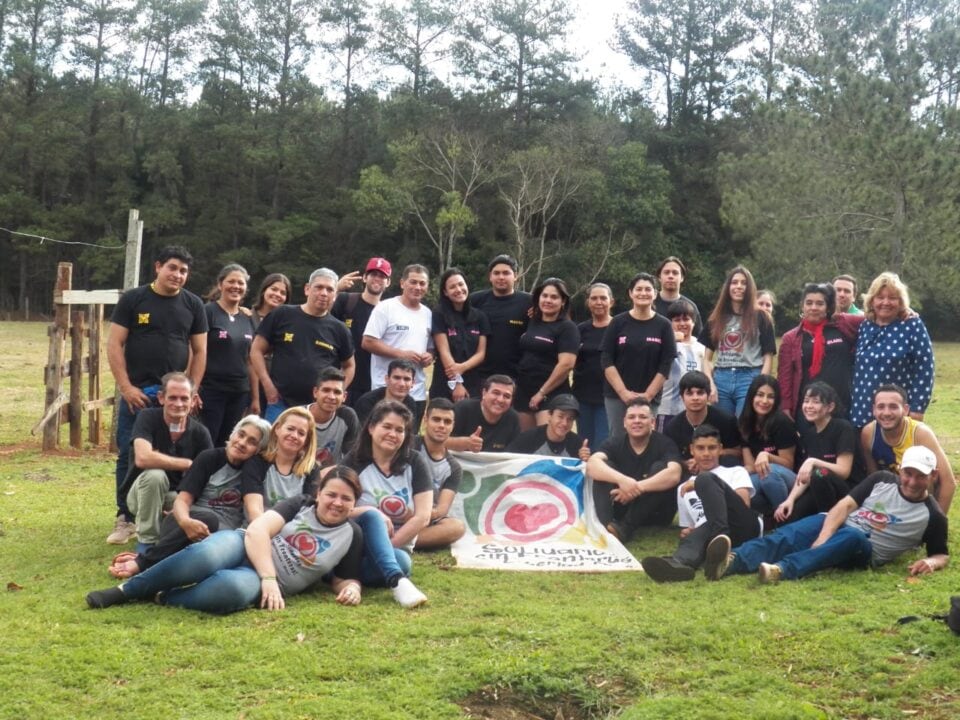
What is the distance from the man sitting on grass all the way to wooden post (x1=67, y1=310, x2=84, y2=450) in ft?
21.1

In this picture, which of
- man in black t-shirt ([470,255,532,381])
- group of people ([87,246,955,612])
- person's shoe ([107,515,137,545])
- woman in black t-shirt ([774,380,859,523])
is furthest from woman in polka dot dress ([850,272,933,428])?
person's shoe ([107,515,137,545])

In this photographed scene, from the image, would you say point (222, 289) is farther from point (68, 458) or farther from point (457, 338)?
point (68, 458)

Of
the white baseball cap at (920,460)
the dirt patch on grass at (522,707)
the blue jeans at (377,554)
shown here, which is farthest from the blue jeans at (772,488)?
the dirt patch on grass at (522,707)

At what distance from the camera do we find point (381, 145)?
43.5 meters

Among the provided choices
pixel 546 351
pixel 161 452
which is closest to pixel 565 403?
pixel 546 351

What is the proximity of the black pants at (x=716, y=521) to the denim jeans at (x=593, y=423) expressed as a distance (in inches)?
64.9

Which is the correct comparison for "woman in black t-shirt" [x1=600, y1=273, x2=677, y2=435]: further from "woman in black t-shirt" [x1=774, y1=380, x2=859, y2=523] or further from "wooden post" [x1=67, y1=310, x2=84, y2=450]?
"wooden post" [x1=67, y1=310, x2=84, y2=450]

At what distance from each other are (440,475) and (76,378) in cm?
666

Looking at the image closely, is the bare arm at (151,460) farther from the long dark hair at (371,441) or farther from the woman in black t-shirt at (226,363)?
the woman in black t-shirt at (226,363)

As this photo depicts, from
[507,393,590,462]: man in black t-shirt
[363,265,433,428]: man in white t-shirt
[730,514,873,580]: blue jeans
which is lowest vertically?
[730,514,873,580]: blue jeans

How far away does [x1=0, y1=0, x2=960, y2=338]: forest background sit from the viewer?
39750mm

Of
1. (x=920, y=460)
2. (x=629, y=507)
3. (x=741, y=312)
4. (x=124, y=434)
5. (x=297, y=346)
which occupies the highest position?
(x=741, y=312)

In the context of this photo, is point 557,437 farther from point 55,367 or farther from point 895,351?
point 55,367

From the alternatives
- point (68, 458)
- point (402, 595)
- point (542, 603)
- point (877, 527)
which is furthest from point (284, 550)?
point (68, 458)
